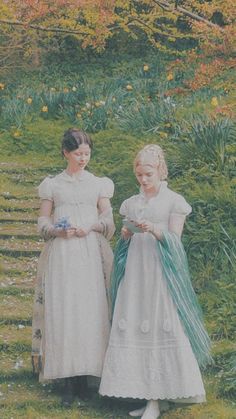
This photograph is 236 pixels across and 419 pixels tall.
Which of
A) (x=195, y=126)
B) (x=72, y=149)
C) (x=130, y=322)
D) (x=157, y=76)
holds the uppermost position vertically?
(x=157, y=76)

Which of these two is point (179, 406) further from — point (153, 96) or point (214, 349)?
point (153, 96)

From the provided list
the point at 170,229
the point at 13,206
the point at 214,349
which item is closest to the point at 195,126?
the point at 13,206

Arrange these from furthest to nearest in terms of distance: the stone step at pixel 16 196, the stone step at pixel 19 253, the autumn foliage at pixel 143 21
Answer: the stone step at pixel 16 196
the autumn foliage at pixel 143 21
the stone step at pixel 19 253

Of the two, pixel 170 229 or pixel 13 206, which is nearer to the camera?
pixel 170 229

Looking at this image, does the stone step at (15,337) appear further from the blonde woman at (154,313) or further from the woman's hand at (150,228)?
the woman's hand at (150,228)

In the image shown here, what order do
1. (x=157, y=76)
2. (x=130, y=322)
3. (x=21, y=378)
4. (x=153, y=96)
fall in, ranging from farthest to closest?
(x=157, y=76)
(x=153, y=96)
(x=21, y=378)
(x=130, y=322)

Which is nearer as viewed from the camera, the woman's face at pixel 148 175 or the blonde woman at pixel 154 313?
the blonde woman at pixel 154 313

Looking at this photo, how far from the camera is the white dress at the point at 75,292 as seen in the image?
5066 millimetres

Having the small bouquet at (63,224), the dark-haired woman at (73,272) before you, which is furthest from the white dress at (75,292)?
the small bouquet at (63,224)

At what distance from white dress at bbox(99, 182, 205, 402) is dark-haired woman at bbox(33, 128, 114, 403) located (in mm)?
140

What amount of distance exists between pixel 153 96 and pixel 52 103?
1.28 metres

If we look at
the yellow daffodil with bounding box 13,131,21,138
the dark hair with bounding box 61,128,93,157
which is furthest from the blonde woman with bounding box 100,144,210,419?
the yellow daffodil with bounding box 13,131,21,138

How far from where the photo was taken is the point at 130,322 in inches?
196

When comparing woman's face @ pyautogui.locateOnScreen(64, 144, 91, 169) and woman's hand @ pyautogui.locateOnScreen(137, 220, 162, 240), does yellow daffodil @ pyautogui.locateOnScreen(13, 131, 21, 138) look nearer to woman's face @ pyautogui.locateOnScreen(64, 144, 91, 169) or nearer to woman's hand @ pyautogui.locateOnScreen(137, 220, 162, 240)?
woman's face @ pyautogui.locateOnScreen(64, 144, 91, 169)
